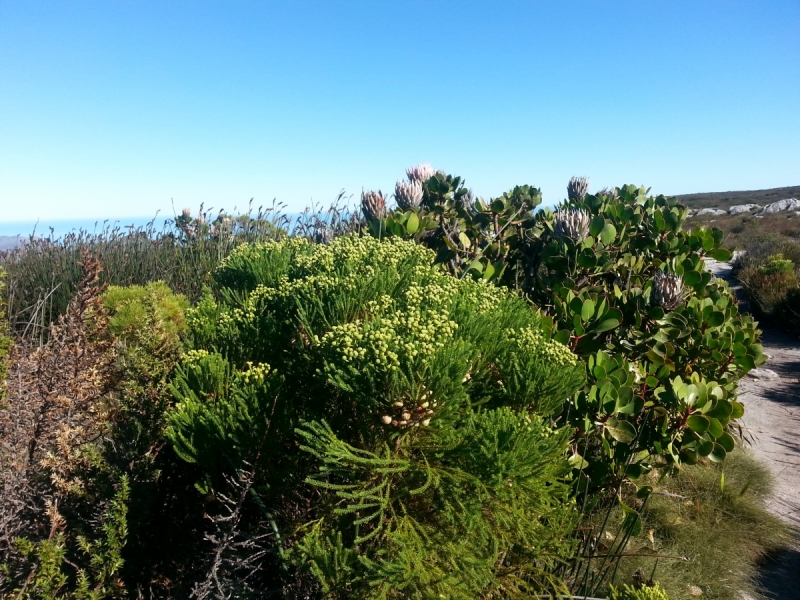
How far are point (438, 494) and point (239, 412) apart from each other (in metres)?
0.69

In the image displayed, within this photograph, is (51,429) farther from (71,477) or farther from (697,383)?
(697,383)

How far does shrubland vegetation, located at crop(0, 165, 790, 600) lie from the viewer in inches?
59.6

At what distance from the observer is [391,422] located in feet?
5.05

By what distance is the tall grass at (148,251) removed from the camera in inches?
237

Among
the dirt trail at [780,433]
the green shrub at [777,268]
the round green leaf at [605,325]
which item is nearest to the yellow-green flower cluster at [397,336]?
the round green leaf at [605,325]

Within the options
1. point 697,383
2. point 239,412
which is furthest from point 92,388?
point 697,383

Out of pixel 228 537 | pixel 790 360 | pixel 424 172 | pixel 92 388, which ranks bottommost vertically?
pixel 790 360

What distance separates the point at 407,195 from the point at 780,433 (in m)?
5.19

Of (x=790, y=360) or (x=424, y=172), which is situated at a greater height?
(x=424, y=172)

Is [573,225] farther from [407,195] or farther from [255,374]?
[255,374]

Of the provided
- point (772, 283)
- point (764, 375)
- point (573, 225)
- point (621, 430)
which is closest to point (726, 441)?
point (621, 430)

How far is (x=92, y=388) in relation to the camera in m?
2.28

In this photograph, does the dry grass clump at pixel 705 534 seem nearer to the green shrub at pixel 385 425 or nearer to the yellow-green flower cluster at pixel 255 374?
the green shrub at pixel 385 425

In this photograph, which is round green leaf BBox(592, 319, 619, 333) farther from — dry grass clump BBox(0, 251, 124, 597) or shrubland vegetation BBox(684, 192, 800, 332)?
shrubland vegetation BBox(684, 192, 800, 332)
